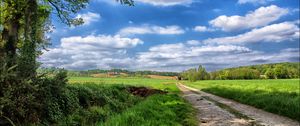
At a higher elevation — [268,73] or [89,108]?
[268,73]

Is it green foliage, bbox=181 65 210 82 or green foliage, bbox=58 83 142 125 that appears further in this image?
green foliage, bbox=181 65 210 82

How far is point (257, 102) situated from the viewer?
1934 cm

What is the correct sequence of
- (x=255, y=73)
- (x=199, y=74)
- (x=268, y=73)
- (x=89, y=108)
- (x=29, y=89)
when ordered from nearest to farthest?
(x=29, y=89) < (x=89, y=108) < (x=268, y=73) < (x=255, y=73) < (x=199, y=74)

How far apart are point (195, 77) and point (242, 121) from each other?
133 meters

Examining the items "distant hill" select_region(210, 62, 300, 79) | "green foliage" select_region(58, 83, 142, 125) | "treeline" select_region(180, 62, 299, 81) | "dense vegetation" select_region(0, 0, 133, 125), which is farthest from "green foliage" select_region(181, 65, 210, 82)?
"dense vegetation" select_region(0, 0, 133, 125)

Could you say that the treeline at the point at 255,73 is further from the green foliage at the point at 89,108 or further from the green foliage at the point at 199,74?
the green foliage at the point at 89,108

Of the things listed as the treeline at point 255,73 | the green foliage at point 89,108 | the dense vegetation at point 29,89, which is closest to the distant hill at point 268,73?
the treeline at point 255,73

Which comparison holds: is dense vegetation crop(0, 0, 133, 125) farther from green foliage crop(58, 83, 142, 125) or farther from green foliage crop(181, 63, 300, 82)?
green foliage crop(181, 63, 300, 82)

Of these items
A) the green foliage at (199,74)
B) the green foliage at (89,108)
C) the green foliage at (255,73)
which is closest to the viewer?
the green foliage at (89,108)

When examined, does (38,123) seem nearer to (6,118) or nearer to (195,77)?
(6,118)

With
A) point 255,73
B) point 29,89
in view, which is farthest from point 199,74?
point 29,89

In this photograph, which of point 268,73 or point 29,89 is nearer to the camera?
point 29,89

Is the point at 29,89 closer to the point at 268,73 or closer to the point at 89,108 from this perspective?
the point at 89,108

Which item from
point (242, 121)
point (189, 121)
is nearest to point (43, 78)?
point (189, 121)
